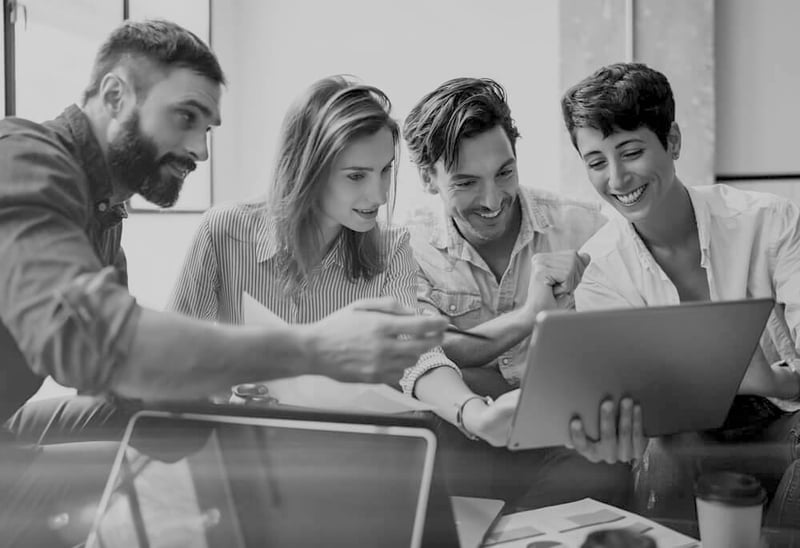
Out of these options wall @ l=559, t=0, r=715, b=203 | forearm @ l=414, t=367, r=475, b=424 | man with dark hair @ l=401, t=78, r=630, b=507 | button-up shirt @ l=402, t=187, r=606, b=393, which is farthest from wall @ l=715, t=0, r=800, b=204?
forearm @ l=414, t=367, r=475, b=424

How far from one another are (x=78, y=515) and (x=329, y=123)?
46 cm

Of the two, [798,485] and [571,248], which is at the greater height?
[571,248]

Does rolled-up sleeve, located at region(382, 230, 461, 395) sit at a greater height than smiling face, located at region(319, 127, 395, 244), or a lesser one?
lesser

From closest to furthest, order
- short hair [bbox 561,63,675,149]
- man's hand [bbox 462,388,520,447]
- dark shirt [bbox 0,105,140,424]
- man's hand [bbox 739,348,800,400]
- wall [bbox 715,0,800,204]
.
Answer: dark shirt [bbox 0,105,140,424] → man's hand [bbox 462,388,520,447] → man's hand [bbox 739,348,800,400] → short hair [bbox 561,63,675,149] → wall [bbox 715,0,800,204]

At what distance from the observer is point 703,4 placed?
1.65m

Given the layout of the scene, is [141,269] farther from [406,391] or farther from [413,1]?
[413,1]

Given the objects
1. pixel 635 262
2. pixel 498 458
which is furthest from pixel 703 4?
pixel 498 458

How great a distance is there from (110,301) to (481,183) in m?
0.64

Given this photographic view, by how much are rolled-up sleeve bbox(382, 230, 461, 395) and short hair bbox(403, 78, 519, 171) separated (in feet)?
0.46

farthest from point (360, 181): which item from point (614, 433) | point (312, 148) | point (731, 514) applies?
point (731, 514)

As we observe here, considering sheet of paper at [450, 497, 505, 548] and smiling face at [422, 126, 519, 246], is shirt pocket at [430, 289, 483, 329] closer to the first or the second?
smiling face at [422, 126, 519, 246]

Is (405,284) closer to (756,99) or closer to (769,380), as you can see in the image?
(769,380)

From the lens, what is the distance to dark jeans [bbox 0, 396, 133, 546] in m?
0.62

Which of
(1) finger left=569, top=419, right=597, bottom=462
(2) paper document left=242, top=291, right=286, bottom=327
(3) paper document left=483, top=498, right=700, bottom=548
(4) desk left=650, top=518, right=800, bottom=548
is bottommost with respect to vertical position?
(4) desk left=650, top=518, right=800, bottom=548
